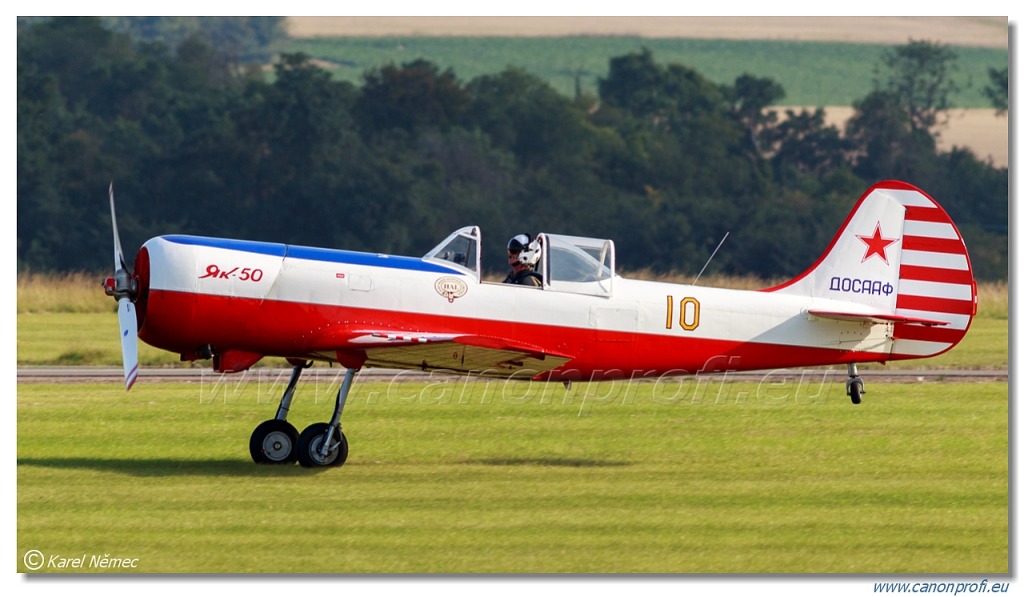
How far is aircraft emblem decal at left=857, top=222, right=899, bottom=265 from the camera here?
485 inches

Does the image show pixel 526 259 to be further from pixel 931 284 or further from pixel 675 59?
pixel 675 59

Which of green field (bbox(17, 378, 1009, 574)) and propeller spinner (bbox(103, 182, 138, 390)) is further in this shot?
propeller spinner (bbox(103, 182, 138, 390))

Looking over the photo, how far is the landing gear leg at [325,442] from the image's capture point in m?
→ 11.2

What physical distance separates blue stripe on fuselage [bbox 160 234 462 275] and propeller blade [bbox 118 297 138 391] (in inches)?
25.7

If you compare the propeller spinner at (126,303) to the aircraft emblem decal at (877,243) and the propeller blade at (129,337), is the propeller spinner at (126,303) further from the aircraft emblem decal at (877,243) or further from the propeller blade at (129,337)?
the aircraft emblem decal at (877,243)

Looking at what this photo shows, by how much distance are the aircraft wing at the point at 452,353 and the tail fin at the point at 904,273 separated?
2668mm

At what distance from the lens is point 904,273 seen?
12.3 meters

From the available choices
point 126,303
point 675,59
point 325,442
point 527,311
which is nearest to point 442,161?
point 675,59

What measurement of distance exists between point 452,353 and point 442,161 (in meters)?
37.7

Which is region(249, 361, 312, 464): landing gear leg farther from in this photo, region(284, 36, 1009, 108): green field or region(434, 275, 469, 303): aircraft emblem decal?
region(284, 36, 1009, 108): green field

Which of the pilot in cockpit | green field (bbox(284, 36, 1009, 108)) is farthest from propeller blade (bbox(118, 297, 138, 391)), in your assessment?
green field (bbox(284, 36, 1009, 108))

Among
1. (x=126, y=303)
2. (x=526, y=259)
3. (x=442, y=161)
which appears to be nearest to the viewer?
(x=126, y=303)

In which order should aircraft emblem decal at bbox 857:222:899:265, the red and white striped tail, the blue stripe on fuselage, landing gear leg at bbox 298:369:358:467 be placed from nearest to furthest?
the blue stripe on fuselage, landing gear leg at bbox 298:369:358:467, the red and white striped tail, aircraft emblem decal at bbox 857:222:899:265

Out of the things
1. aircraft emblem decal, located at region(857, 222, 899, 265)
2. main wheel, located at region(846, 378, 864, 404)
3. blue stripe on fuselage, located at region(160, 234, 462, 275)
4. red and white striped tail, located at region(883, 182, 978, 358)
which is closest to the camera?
blue stripe on fuselage, located at region(160, 234, 462, 275)
